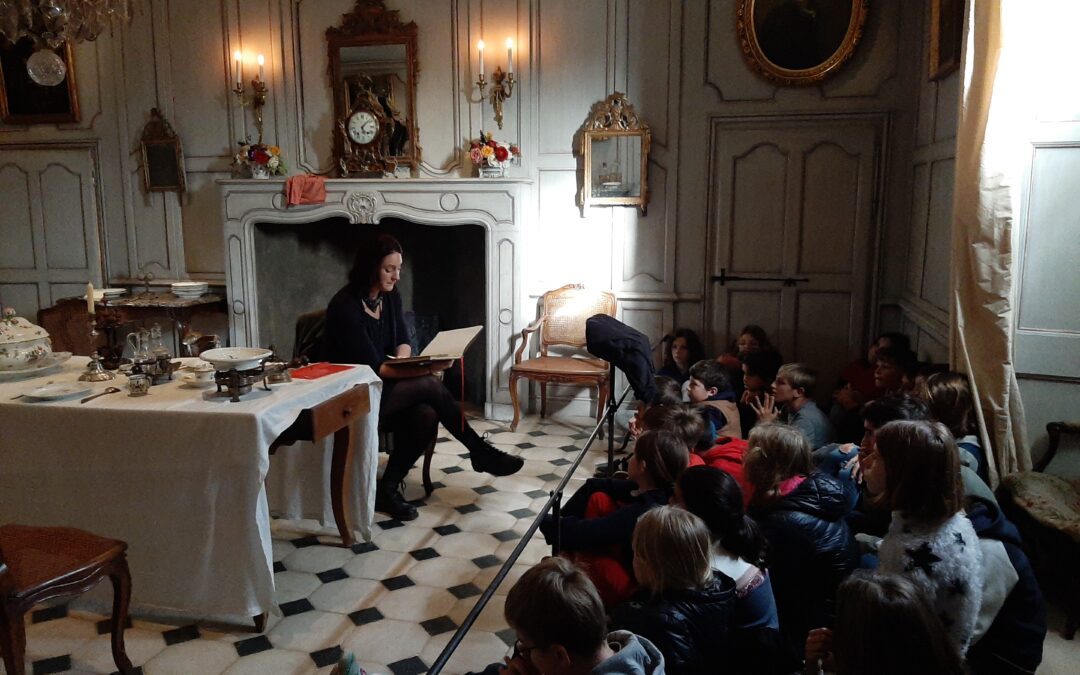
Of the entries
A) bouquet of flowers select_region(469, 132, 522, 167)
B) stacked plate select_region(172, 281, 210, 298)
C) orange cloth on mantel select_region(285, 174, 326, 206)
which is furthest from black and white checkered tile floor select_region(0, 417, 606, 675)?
stacked plate select_region(172, 281, 210, 298)

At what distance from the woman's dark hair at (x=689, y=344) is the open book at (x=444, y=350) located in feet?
5.92

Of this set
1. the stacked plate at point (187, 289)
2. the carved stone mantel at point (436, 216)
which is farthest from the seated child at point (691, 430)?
the stacked plate at point (187, 289)

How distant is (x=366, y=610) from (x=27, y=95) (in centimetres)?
581

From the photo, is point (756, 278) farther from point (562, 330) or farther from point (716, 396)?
point (716, 396)

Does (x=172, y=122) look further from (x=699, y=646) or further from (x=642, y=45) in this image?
(x=699, y=646)

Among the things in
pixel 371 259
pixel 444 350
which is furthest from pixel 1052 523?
pixel 371 259

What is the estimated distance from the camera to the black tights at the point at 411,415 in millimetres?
3807

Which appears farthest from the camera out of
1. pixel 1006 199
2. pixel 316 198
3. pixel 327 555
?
pixel 316 198

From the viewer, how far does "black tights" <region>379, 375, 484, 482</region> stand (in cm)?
381

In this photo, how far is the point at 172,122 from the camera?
616 cm

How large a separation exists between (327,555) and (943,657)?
104 inches

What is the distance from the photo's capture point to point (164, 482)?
2.68 metres

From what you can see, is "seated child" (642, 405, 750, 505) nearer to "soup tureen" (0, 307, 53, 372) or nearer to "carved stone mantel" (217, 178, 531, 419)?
"soup tureen" (0, 307, 53, 372)

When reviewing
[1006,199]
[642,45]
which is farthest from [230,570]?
[642,45]
